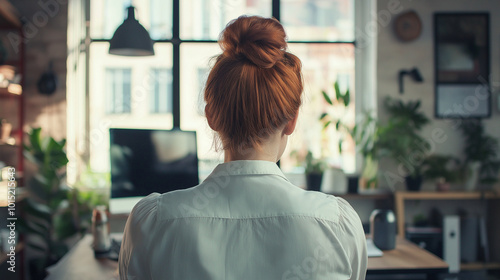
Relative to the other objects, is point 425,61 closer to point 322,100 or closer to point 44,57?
point 322,100

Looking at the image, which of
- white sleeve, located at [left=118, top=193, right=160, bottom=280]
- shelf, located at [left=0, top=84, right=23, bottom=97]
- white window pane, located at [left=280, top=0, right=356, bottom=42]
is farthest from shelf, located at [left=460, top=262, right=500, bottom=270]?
shelf, located at [left=0, top=84, right=23, bottom=97]

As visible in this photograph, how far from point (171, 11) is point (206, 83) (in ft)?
10.8

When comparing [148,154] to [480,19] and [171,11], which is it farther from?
[480,19]

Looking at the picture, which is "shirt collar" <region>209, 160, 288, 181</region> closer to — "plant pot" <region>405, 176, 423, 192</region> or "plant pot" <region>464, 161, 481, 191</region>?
"plant pot" <region>405, 176, 423, 192</region>

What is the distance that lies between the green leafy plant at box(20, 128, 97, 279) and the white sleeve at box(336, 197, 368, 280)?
2893 mm

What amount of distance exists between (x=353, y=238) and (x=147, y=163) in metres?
1.38

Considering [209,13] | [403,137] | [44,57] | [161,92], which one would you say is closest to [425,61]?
[403,137]

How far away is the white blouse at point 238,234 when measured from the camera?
74cm

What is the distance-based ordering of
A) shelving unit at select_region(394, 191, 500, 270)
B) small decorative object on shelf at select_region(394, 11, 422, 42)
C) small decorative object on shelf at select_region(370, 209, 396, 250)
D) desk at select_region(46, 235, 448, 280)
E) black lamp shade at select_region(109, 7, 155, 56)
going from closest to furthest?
desk at select_region(46, 235, 448, 280), small decorative object on shelf at select_region(370, 209, 396, 250), black lamp shade at select_region(109, 7, 155, 56), shelving unit at select_region(394, 191, 500, 270), small decorative object on shelf at select_region(394, 11, 422, 42)

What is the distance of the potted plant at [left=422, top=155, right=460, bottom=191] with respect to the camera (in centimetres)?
359

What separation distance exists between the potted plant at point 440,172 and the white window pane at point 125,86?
2305 millimetres

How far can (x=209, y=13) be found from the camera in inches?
156

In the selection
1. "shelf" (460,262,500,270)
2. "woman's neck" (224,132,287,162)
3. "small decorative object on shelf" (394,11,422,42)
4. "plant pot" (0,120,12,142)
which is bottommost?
"shelf" (460,262,500,270)

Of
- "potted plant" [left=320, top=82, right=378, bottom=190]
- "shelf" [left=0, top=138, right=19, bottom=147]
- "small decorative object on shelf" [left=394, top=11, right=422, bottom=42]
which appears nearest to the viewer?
"shelf" [left=0, top=138, right=19, bottom=147]
